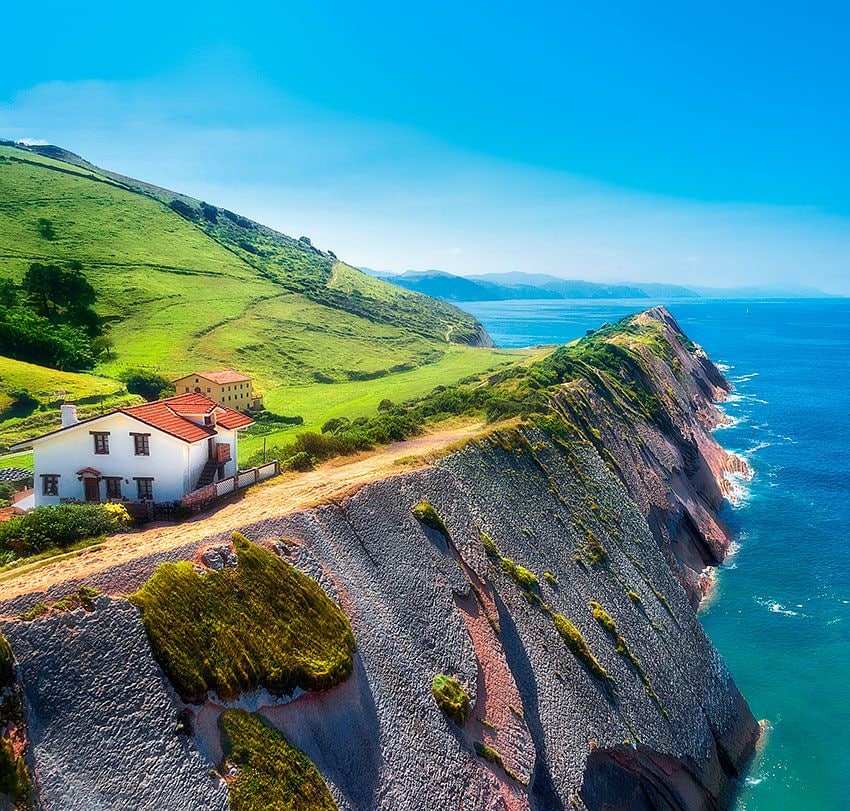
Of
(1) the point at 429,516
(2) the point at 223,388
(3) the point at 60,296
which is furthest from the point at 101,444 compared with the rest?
(3) the point at 60,296

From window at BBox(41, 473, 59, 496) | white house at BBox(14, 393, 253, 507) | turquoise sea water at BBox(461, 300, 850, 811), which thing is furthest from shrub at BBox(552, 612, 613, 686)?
window at BBox(41, 473, 59, 496)

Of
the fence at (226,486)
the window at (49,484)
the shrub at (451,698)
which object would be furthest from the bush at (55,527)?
the shrub at (451,698)

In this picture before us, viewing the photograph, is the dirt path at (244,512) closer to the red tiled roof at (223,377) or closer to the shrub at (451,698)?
the shrub at (451,698)

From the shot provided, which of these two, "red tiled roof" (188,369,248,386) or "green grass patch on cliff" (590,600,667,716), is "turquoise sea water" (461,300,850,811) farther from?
"red tiled roof" (188,369,248,386)

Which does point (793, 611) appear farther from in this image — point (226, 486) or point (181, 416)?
point (181, 416)

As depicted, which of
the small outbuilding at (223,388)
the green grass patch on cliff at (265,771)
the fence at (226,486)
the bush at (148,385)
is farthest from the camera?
the bush at (148,385)

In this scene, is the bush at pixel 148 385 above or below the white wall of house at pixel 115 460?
below

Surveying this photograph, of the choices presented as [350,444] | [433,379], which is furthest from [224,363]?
[350,444]

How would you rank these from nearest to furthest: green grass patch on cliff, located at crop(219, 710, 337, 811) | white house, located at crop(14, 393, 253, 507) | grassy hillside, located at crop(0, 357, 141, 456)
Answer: green grass patch on cliff, located at crop(219, 710, 337, 811), white house, located at crop(14, 393, 253, 507), grassy hillside, located at crop(0, 357, 141, 456)
